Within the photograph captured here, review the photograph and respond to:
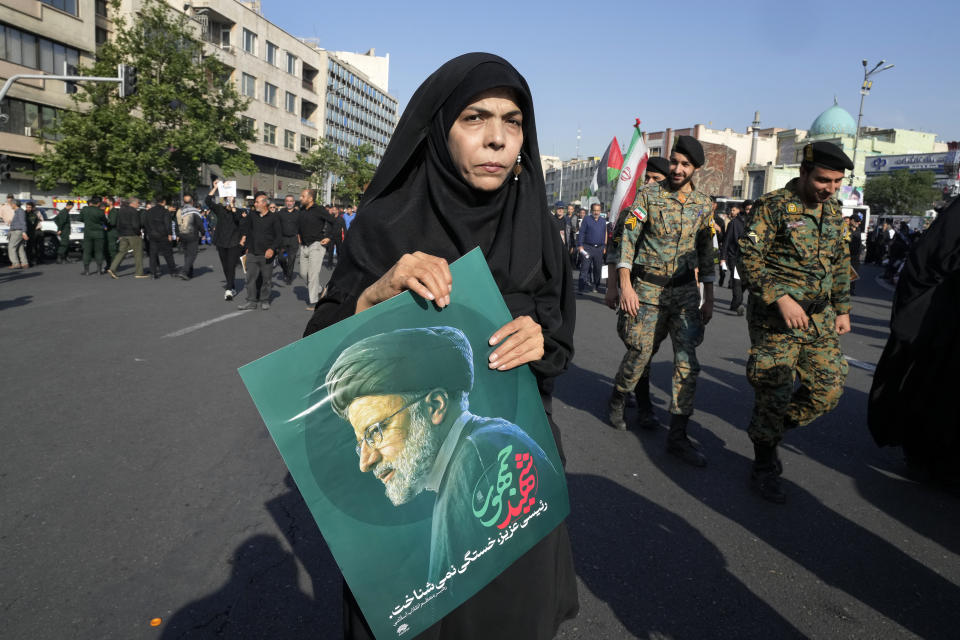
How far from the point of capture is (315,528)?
10.6 ft

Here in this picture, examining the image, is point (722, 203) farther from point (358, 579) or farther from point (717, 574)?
point (358, 579)

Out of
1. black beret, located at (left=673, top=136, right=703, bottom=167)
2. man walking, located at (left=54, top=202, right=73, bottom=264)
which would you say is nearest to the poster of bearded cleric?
black beret, located at (left=673, top=136, right=703, bottom=167)

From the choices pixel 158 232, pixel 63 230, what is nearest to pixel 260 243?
pixel 158 232

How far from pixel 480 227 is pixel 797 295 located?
9.46 feet

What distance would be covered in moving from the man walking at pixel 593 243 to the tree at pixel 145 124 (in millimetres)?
22337

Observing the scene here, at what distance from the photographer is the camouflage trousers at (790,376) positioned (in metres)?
3.76

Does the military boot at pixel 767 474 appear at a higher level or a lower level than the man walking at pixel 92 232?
lower

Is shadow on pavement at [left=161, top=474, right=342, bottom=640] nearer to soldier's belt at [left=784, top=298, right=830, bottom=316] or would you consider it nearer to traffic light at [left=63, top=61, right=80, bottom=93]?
soldier's belt at [left=784, top=298, right=830, bottom=316]

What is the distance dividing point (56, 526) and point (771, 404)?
3.96 metres

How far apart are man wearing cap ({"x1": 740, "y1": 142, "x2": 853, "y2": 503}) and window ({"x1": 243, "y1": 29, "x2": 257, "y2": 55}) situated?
5178 cm

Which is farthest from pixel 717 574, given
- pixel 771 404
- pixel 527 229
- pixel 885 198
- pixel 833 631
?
pixel 885 198

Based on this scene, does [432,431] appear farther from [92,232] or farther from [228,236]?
[92,232]

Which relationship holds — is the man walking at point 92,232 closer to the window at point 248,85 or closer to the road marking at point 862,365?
the road marking at point 862,365

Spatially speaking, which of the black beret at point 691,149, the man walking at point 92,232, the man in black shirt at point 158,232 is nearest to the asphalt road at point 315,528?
the black beret at point 691,149
